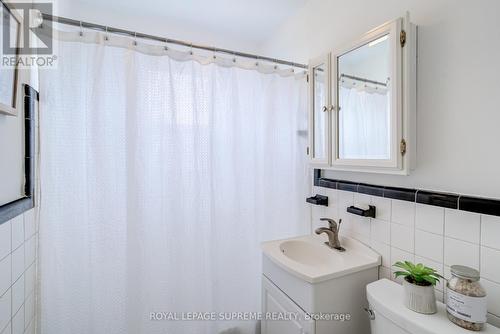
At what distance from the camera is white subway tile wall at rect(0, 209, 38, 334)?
0.87 m

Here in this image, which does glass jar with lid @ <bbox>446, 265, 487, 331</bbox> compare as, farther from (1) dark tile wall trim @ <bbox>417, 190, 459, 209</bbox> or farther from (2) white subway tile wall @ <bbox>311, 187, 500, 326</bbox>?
(1) dark tile wall trim @ <bbox>417, 190, 459, 209</bbox>

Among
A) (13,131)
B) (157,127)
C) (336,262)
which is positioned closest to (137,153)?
(157,127)

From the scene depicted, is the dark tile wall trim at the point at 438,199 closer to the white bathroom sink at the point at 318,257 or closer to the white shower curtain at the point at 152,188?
the white bathroom sink at the point at 318,257

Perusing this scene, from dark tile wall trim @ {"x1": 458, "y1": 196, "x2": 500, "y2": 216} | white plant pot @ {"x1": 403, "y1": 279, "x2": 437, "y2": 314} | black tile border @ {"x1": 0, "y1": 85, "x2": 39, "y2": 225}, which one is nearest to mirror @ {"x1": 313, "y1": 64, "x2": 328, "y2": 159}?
dark tile wall trim @ {"x1": 458, "y1": 196, "x2": 500, "y2": 216}

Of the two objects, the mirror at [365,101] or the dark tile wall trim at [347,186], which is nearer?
the mirror at [365,101]

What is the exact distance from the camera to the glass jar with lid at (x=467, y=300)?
0.74 metres

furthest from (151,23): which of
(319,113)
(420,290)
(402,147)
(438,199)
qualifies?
(420,290)

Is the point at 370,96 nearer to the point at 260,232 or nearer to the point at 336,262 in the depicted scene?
the point at 336,262

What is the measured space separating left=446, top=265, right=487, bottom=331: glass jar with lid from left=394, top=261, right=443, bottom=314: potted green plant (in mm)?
49

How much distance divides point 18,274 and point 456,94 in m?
1.97

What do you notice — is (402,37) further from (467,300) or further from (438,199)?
(467,300)

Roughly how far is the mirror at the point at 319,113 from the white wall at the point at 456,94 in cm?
40

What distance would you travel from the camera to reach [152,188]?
52.5 inches

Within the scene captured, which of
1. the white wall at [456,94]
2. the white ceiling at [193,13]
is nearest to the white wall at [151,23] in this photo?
the white ceiling at [193,13]
